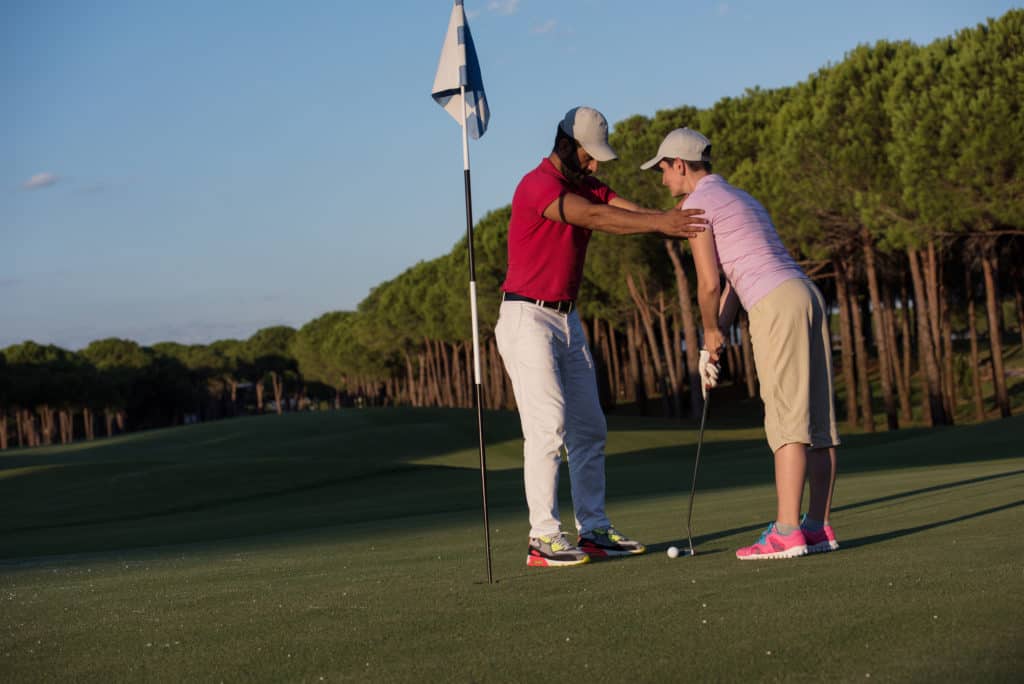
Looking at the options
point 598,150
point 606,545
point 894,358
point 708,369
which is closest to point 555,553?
point 606,545

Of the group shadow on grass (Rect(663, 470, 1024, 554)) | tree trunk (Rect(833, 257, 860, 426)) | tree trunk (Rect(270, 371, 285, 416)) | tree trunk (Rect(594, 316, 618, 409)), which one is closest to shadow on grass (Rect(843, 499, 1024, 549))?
shadow on grass (Rect(663, 470, 1024, 554))

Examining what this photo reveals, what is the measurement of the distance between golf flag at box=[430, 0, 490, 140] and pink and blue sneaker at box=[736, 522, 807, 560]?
120 inches

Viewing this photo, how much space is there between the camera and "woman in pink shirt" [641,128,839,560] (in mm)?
6605

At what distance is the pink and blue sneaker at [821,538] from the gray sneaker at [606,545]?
1.12 meters

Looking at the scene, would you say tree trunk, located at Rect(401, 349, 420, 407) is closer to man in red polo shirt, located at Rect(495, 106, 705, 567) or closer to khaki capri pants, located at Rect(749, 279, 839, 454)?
man in red polo shirt, located at Rect(495, 106, 705, 567)

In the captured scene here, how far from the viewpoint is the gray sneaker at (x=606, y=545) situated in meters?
7.46

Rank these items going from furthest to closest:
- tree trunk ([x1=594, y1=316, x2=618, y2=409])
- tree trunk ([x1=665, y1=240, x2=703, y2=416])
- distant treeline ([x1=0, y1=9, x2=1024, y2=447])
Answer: tree trunk ([x1=594, y1=316, x2=618, y2=409]) < tree trunk ([x1=665, y1=240, x2=703, y2=416]) < distant treeline ([x1=0, y1=9, x2=1024, y2=447])

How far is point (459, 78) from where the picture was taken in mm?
6941

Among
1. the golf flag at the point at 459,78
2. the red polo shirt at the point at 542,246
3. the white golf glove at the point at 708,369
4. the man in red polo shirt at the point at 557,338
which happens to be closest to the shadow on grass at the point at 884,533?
the man in red polo shirt at the point at 557,338

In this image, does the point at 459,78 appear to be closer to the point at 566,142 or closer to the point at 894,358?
the point at 566,142

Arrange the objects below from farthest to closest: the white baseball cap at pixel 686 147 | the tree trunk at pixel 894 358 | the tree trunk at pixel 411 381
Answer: the tree trunk at pixel 411 381 → the tree trunk at pixel 894 358 → the white baseball cap at pixel 686 147

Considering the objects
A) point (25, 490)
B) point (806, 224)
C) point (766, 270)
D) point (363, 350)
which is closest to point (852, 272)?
point (806, 224)

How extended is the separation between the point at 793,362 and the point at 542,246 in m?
1.77

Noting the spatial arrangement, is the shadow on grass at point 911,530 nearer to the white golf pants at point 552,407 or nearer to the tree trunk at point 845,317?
the white golf pants at point 552,407
